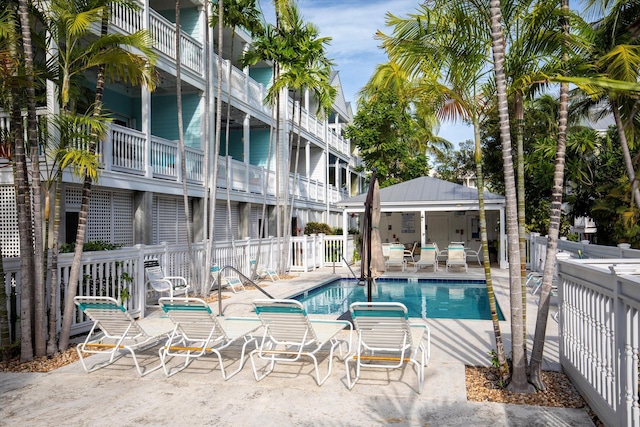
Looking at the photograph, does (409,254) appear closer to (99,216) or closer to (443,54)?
(99,216)

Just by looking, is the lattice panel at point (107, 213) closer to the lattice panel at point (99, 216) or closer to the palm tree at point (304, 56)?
the lattice panel at point (99, 216)

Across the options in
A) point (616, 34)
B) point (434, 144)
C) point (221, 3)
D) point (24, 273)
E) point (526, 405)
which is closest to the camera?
point (526, 405)

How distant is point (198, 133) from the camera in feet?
51.2

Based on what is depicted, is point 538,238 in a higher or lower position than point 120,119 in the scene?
lower

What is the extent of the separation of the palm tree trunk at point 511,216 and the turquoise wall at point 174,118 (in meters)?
12.2

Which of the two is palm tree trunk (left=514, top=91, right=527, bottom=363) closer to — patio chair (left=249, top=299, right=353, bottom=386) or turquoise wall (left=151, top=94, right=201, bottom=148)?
patio chair (left=249, top=299, right=353, bottom=386)

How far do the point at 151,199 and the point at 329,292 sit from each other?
554 cm

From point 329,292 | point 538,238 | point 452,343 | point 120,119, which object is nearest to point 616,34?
point 538,238

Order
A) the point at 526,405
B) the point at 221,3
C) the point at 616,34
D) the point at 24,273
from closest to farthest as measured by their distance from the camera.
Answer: the point at 526,405 < the point at 24,273 < the point at 616,34 < the point at 221,3

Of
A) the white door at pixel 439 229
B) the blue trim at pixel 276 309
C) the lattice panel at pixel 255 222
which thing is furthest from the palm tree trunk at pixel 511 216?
the white door at pixel 439 229

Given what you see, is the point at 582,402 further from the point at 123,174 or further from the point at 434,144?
the point at 434,144

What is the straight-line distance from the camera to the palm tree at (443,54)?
5.48m

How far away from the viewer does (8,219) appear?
9734 mm

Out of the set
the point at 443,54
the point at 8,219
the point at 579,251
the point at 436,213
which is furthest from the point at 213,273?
the point at 436,213
